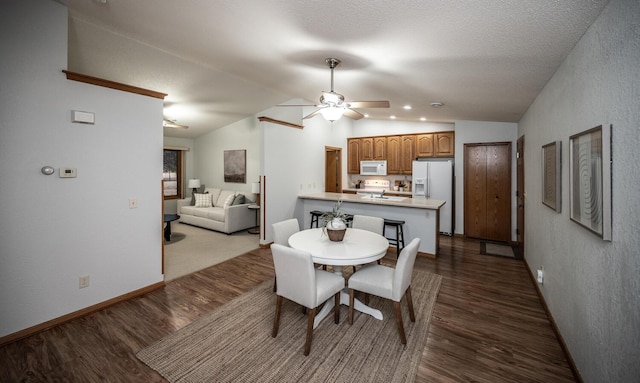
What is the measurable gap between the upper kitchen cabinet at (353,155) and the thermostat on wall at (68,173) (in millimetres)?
5894

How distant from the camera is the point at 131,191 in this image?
9.70ft

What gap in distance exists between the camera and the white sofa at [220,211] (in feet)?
19.9

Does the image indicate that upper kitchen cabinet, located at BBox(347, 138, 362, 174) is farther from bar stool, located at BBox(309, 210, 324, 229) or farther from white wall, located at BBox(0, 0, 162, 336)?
white wall, located at BBox(0, 0, 162, 336)

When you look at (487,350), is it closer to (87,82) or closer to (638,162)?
(638,162)

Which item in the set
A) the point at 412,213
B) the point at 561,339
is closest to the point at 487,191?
the point at 412,213

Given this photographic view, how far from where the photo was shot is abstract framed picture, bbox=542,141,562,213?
2.28 metres

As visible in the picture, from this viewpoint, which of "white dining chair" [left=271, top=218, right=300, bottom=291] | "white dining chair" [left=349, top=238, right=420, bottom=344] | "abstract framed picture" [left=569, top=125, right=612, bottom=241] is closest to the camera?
"abstract framed picture" [left=569, top=125, right=612, bottom=241]

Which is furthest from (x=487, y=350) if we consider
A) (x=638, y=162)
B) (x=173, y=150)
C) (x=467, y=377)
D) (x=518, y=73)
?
(x=173, y=150)

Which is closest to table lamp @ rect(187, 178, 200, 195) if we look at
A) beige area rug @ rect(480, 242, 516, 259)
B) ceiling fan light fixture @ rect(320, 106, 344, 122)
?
ceiling fan light fixture @ rect(320, 106, 344, 122)

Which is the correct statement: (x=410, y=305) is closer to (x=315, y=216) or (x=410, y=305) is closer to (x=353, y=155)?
(x=315, y=216)

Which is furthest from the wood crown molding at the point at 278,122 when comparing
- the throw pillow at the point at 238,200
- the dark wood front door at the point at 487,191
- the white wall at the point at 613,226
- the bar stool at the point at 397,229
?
the white wall at the point at 613,226

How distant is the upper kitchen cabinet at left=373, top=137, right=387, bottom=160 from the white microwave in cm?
17

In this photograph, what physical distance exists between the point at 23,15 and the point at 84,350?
9.33ft

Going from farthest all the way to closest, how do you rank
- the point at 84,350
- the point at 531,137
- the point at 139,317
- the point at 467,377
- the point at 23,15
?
the point at 531,137
the point at 139,317
the point at 23,15
the point at 84,350
the point at 467,377
